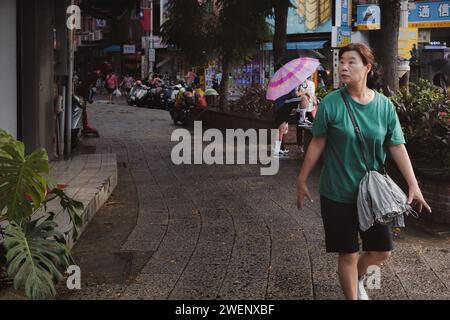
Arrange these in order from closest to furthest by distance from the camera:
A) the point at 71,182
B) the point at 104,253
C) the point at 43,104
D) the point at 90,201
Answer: the point at 104,253, the point at 90,201, the point at 71,182, the point at 43,104

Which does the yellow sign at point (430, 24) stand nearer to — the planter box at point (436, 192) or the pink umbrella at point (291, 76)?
the pink umbrella at point (291, 76)

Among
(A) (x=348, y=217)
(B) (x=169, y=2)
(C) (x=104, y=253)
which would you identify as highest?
(B) (x=169, y=2)

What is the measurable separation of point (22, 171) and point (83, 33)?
5956cm

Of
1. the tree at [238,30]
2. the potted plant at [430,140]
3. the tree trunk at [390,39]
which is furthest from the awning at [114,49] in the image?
the potted plant at [430,140]

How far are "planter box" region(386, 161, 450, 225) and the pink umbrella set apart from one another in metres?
3.91

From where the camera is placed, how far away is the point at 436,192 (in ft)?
24.3

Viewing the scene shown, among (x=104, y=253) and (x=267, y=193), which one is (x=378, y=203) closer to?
(x=104, y=253)

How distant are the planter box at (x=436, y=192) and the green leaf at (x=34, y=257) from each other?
414 centimetres

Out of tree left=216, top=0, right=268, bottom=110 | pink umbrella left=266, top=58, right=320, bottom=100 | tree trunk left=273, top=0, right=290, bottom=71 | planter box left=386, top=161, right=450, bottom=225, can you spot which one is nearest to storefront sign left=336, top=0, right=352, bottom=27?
tree left=216, top=0, right=268, bottom=110

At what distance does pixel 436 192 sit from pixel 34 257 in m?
4.53

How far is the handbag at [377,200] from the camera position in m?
4.20

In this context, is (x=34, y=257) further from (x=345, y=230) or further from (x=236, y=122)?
(x=236, y=122)

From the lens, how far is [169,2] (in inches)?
790

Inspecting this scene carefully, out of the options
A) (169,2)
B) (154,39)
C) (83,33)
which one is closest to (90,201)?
(169,2)
